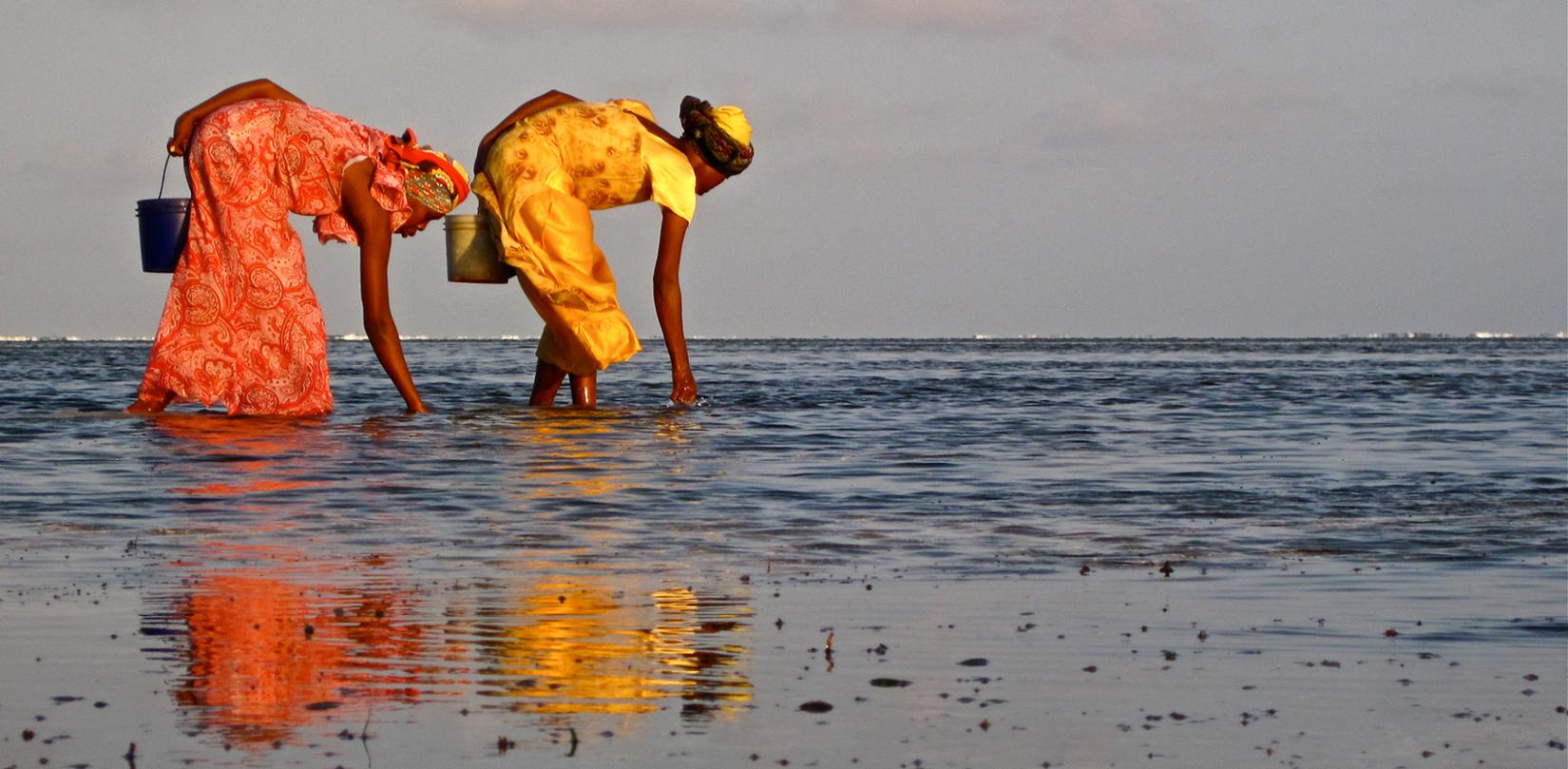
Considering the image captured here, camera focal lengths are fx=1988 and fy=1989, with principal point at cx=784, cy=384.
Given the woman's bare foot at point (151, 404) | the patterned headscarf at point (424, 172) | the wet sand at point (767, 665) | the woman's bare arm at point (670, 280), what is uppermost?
the patterned headscarf at point (424, 172)

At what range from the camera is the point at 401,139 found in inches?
370

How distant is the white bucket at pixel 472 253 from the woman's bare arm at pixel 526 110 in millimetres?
297

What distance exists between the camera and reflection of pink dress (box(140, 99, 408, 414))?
919 cm

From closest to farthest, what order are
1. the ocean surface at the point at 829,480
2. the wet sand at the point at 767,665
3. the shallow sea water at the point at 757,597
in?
the wet sand at the point at 767,665
the shallow sea water at the point at 757,597
the ocean surface at the point at 829,480

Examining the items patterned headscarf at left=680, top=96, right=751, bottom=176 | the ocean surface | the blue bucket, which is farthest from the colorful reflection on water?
patterned headscarf at left=680, top=96, right=751, bottom=176

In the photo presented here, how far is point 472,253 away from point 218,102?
60.9 inches

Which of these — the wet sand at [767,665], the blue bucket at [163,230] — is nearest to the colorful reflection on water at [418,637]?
the wet sand at [767,665]

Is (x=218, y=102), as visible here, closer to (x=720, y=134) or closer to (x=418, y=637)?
(x=720, y=134)

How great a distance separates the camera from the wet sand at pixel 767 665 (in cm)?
330

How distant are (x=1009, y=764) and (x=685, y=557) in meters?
2.61

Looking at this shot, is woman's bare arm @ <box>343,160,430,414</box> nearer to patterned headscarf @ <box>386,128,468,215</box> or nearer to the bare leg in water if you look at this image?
patterned headscarf @ <box>386,128,468,215</box>

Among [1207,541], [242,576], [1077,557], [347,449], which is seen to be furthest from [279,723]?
[347,449]

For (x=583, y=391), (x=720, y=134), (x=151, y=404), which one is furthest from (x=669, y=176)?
(x=151, y=404)

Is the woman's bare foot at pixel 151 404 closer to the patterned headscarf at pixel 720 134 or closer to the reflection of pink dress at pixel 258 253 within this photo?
the reflection of pink dress at pixel 258 253
